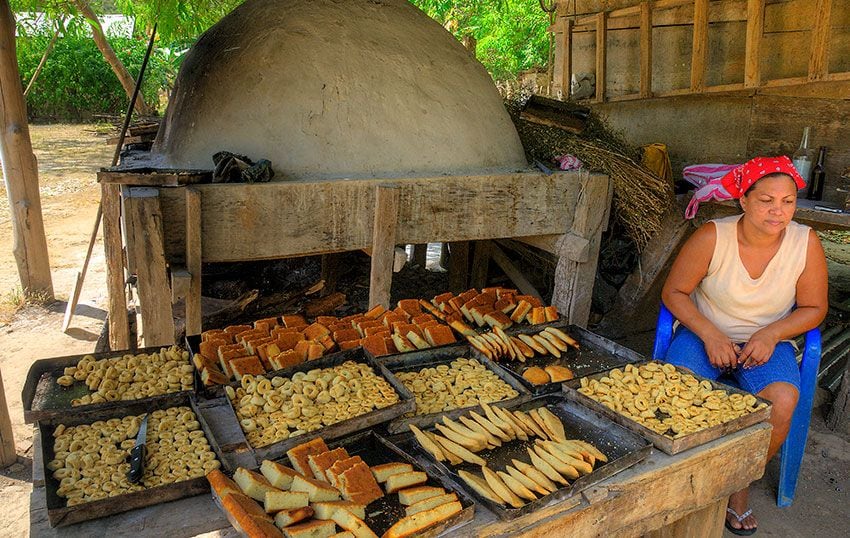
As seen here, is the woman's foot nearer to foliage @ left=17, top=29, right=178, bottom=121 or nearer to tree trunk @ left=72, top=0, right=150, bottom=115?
tree trunk @ left=72, top=0, right=150, bottom=115

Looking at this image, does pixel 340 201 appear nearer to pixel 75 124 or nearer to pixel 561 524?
pixel 561 524

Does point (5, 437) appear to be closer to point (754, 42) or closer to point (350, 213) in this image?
point (350, 213)

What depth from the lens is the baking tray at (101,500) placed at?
163 cm

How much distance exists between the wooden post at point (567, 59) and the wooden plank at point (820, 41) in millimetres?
2484

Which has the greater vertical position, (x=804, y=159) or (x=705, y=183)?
(x=804, y=159)

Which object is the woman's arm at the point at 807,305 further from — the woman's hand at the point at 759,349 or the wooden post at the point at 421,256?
the wooden post at the point at 421,256

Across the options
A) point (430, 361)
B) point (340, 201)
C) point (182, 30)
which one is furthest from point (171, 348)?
point (182, 30)

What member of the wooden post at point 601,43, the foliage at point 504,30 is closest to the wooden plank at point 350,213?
the wooden post at point 601,43

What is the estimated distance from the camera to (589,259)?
4.50m

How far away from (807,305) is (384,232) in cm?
227

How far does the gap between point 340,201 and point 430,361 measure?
139 cm

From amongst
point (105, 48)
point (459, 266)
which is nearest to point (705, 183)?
point (459, 266)

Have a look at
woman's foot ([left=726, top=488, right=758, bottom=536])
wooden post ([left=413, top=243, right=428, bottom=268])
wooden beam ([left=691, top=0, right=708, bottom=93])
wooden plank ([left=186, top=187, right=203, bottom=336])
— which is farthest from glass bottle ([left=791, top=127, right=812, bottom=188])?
wooden plank ([left=186, top=187, right=203, bottom=336])

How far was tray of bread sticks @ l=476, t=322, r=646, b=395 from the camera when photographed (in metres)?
2.68
